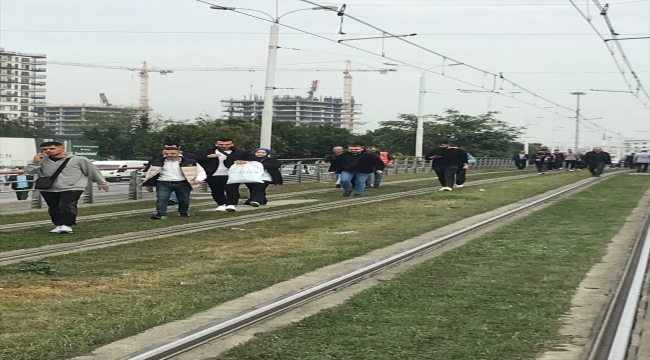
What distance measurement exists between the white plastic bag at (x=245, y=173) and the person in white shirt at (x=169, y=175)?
5.18 feet

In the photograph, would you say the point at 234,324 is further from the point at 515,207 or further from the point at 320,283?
the point at 515,207

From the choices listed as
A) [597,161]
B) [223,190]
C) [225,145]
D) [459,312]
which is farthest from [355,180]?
[597,161]

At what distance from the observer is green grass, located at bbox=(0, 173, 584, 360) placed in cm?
683

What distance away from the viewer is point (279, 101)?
7815 inches

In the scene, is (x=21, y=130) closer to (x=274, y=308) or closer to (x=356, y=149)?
(x=356, y=149)

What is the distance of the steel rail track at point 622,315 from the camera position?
6.40 meters

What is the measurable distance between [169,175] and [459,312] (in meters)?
9.75

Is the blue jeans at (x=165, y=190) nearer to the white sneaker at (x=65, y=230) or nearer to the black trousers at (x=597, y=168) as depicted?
the white sneaker at (x=65, y=230)

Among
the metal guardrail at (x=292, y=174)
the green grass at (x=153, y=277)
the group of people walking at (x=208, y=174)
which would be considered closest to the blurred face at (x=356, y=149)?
the metal guardrail at (x=292, y=174)

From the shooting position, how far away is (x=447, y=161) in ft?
86.4

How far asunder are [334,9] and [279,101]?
168240 millimetres

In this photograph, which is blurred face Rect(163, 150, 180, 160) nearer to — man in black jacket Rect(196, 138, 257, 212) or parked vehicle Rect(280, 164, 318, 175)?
man in black jacket Rect(196, 138, 257, 212)

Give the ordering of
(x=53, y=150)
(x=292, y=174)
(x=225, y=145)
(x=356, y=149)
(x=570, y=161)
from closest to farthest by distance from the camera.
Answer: (x=53, y=150)
(x=225, y=145)
(x=356, y=149)
(x=292, y=174)
(x=570, y=161)

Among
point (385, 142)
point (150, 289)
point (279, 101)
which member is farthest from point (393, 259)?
point (279, 101)
